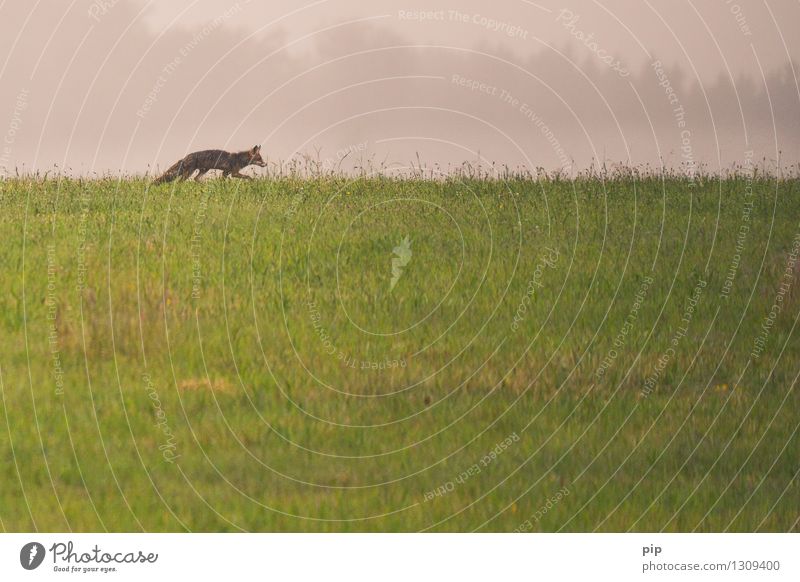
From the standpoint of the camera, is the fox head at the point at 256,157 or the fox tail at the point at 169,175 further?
the fox head at the point at 256,157

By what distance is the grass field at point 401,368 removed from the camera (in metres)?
8.05

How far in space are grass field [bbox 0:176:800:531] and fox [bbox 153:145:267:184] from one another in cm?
109

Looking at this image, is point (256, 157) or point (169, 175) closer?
point (169, 175)

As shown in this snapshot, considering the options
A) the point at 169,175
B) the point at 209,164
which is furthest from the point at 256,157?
the point at 169,175

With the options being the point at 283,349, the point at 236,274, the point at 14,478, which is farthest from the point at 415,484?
the point at 236,274

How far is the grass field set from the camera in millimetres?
8047
